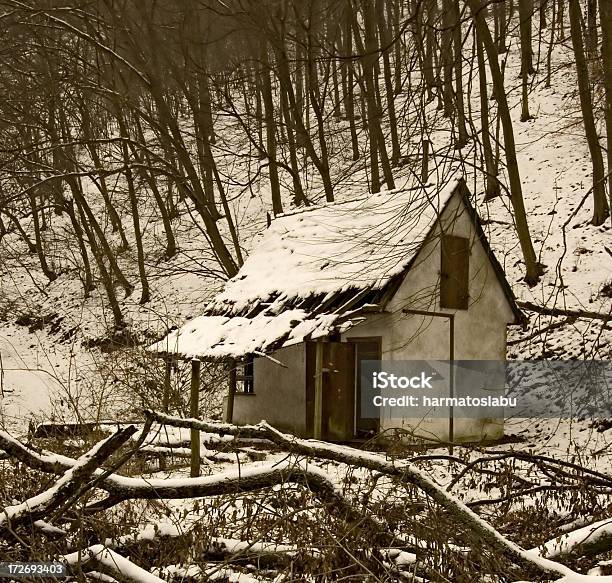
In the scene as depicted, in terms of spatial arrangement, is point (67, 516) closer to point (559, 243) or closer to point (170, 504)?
point (170, 504)

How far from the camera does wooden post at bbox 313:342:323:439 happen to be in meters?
14.9

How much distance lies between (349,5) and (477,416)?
11.3 metres

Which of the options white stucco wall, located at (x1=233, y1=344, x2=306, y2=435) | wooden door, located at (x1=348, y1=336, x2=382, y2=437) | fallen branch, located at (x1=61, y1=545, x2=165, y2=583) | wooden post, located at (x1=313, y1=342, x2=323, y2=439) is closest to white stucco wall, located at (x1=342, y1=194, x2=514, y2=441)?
wooden door, located at (x1=348, y1=336, x2=382, y2=437)

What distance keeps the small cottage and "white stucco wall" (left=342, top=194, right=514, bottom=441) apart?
0.02 m

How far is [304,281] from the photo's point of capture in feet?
50.2

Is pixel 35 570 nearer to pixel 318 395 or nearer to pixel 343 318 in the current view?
pixel 343 318

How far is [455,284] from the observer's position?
51.8 ft

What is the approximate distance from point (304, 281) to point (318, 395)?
2.15m

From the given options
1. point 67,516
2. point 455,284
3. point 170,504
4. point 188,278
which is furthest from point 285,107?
point 67,516

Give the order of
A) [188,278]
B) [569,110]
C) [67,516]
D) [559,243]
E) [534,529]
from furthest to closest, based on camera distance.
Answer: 1. [188,278]
2. [569,110]
3. [559,243]
4. [534,529]
5. [67,516]

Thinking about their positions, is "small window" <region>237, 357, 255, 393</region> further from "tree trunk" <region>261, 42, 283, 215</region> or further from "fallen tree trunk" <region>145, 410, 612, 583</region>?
"fallen tree trunk" <region>145, 410, 612, 583</region>

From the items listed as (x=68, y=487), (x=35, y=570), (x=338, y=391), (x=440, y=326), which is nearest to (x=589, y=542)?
(x=68, y=487)

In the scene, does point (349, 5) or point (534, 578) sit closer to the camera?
point (534, 578)

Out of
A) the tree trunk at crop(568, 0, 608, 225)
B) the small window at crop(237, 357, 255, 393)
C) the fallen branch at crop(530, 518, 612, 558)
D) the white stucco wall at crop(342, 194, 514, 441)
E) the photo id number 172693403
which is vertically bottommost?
the photo id number 172693403
